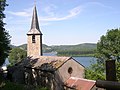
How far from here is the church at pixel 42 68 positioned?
1253 inches

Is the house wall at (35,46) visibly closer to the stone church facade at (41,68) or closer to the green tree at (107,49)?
the stone church facade at (41,68)

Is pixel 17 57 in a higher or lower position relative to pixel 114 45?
lower

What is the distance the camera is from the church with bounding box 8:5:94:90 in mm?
31828

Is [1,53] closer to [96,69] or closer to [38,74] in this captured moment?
[38,74]

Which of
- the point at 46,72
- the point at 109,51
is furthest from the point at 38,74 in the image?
the point at 109,51

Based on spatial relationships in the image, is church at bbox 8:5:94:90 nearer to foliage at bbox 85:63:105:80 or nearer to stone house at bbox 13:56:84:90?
stone house at bbox 13:56:84:90

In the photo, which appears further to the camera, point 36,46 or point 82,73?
point 36,46

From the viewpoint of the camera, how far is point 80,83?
2838 centimetres

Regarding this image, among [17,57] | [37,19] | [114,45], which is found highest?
[37,19]

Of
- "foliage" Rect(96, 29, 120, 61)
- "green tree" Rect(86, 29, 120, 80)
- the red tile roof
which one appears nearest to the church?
the red tile roof

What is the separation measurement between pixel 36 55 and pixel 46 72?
10339 mm

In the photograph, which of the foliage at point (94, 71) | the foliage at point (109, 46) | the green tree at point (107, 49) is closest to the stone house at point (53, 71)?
the foliage at point (94, 71)

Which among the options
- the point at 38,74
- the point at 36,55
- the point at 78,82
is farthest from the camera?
the point at 36,55

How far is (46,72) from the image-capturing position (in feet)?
110
